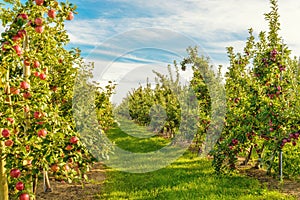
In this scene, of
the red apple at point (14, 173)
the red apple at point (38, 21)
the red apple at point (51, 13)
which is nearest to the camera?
the red apple at point (14, 173)

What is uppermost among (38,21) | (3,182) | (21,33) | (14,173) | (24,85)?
(38,21)

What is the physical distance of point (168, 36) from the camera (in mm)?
9023

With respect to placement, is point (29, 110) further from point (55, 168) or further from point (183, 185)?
point (183, 185)

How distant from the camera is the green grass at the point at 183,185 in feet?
20.2

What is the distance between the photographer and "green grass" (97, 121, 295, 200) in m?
6.16

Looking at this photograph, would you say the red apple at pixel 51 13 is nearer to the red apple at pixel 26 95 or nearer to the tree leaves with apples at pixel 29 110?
the tree leaves with apples at pixel 29 110

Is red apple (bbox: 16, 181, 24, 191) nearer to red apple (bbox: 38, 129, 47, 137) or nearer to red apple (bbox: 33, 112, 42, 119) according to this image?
red apple (bbox: 38, 129, 47, 137)

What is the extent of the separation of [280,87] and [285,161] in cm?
179

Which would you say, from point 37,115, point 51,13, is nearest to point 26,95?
point 37,115

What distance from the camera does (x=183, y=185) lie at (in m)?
6.80

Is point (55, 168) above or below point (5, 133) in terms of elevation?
below

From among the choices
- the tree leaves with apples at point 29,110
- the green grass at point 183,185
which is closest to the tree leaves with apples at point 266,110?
the green grass at point 183,185

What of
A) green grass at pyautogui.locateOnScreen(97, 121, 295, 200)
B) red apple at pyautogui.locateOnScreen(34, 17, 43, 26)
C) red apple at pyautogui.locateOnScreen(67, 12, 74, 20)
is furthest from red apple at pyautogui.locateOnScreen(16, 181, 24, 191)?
green grass at pyautogui.locateOnScreen(97, 121, 295, 200)

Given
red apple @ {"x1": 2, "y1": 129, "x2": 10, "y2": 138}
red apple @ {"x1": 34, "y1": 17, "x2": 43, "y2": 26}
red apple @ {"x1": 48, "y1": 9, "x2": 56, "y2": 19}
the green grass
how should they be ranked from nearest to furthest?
red apple @ {"x1": 2, "y1": 129, "x2": 10, "y2": 138} < red apple @ {"x1": 34, "y1": 17, "x2": 43, "y2": 26} < red apple @ {"x1": 48, "y1": 9, "x2": 56, "y2": 19} < the green grass
